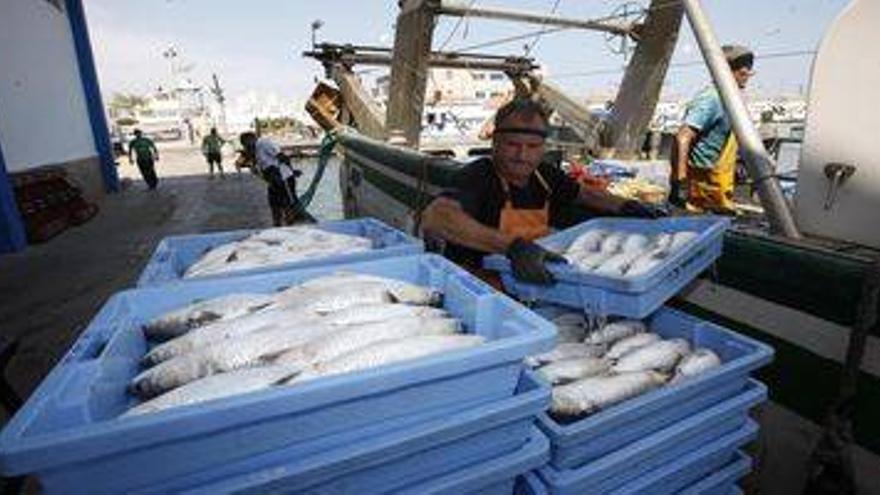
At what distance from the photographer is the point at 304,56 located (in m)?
11.0

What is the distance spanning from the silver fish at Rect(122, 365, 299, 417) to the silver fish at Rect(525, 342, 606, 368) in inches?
40.0

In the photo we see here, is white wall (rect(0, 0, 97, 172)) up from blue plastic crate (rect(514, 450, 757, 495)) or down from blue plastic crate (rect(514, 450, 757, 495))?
up

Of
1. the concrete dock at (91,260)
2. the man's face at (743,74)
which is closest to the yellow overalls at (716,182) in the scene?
the man's face at (743,74)

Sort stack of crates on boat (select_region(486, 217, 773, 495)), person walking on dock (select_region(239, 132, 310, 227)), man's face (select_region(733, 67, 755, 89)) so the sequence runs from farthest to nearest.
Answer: person walking on dock (select_region(239, 132, 310, 227))
man's face (select_region(733, 67, 755, 89))
stack of crates on boat (select_region(486, 217, 773, 495))

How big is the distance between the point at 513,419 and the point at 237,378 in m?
0.76

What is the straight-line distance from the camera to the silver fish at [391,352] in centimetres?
161

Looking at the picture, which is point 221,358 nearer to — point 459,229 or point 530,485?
point 530,485

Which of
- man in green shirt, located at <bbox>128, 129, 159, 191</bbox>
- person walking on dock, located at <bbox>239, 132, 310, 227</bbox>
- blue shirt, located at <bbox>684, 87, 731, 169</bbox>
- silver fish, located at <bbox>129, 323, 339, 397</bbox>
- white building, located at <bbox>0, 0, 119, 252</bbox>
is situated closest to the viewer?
silver fish, located at <bbox>129, 323, 339, 397</bbox>

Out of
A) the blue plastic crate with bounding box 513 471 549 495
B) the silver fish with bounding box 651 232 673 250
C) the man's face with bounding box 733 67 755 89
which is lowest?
the blue plastic crate with bounding box 513 471 549 495

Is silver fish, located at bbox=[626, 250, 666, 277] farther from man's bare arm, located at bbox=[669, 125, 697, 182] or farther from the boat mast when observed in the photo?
the boat mast

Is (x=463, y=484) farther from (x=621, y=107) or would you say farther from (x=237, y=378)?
(x=621, y=107)

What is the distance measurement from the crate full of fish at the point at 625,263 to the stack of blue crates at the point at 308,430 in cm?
62

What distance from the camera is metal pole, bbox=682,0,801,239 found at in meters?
2.78

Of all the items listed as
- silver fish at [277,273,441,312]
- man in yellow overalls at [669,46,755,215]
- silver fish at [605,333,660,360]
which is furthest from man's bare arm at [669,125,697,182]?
silver fish at [277,273,441,312]
